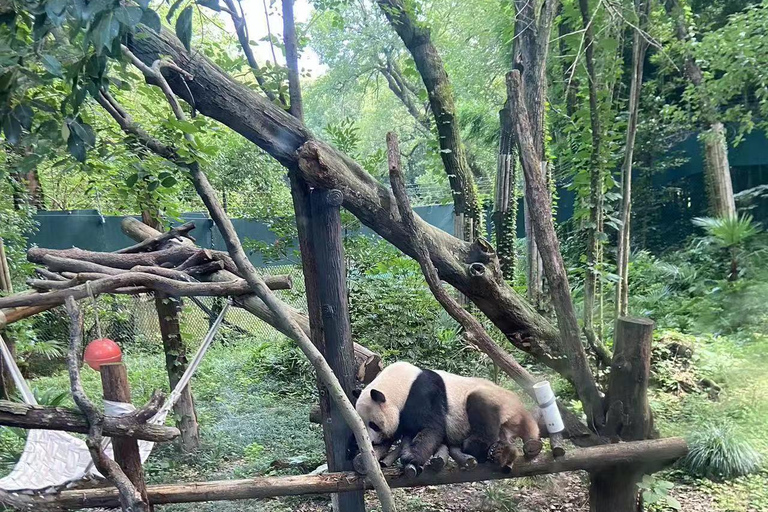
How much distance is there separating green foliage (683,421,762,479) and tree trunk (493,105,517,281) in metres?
2.80

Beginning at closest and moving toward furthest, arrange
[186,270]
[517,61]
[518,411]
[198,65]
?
1. [198,65]
2. [518,411]
3. [186,270]
4. [517,61]

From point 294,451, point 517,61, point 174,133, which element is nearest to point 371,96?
point 517,61

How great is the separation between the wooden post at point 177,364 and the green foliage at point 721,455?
14.9ft

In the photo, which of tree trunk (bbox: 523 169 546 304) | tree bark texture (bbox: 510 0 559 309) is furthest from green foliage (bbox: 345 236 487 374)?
tree bark texture (bbox: 510 0 559 309)

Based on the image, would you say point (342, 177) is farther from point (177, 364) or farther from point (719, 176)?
point (719, 176)

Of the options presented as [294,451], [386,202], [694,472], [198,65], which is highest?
[198,65]

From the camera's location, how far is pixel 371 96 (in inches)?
589

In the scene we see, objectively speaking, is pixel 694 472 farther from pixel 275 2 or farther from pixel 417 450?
pixel 275 2

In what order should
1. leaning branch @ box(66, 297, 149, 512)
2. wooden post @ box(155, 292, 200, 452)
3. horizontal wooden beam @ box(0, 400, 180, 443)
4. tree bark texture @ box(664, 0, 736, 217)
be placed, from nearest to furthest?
1. leaning branch @ box(66, 297, 149, 512)
2. horizontal wooden beam @ box(0, 400, 180, 443)
3. wooden post @ box(155, 292, 200, 452)
4. tree bark texture @ box(664, 0, 736, 217)

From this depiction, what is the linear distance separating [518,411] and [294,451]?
2613mm

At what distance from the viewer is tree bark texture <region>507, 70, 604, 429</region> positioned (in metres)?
3.34

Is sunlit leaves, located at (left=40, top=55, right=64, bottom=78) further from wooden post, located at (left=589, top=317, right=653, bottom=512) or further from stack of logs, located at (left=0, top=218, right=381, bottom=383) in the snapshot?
wooden post, located at (left=589, top=317, right=653, bottom=512)

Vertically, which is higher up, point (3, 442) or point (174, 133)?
point (174, 133)

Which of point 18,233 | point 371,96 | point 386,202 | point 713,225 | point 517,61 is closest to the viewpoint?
point 386,202
